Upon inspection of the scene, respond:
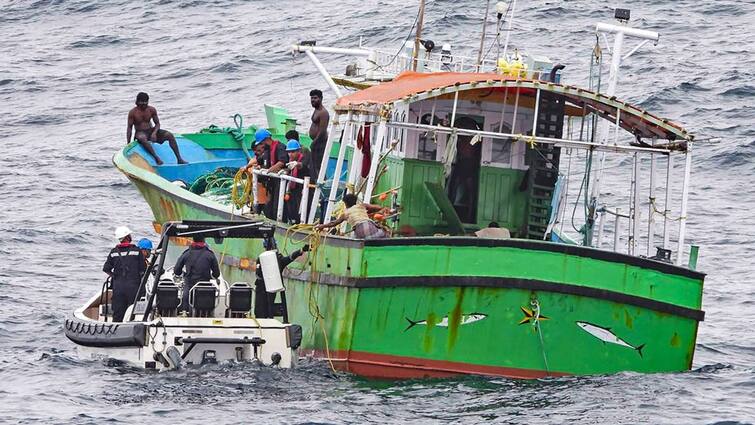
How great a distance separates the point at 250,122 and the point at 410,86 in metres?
18.5

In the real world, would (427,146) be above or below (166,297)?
above

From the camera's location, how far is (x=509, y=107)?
65.9 ft

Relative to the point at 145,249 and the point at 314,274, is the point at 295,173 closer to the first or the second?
the point at 145,249

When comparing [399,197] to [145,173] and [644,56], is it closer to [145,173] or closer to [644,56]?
[145,173]

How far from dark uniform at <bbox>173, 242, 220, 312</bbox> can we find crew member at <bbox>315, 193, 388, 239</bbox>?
1.52m

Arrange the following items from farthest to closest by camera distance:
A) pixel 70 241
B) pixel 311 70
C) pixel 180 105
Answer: pixel 311 70, pixel 180 105, pixel 70 241

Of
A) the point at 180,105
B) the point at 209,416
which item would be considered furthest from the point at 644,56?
the point at 209,416

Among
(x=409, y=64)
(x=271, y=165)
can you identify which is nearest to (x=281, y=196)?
(x=271, y=165)

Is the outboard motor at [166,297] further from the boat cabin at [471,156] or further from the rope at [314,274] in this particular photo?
the boat cabin at [471,156]

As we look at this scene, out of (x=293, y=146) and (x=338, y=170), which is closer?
(x=338, y=170)

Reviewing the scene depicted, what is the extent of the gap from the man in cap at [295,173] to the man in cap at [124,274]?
2181 millimetres

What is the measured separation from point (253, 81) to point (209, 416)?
2724 cm

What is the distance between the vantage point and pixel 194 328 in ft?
57.9

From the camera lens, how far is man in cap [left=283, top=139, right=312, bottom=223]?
2078 centimetres
